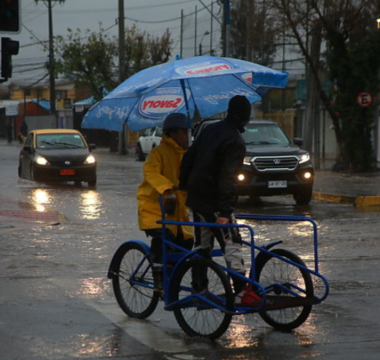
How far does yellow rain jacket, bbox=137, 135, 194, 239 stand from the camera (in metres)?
7.19

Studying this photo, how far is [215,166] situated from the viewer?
6.82 metres

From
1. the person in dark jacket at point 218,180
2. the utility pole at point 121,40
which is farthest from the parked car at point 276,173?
the utility pole at point 121,40

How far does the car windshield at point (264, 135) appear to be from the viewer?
19141 millimetres

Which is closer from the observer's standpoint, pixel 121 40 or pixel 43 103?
pixel 121 40

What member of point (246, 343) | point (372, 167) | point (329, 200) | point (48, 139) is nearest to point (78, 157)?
point (48, 139)

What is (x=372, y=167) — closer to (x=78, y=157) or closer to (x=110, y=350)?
(x=78, y=157)

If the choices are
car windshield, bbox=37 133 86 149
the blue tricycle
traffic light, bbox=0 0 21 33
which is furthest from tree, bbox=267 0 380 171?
the blue tricycle

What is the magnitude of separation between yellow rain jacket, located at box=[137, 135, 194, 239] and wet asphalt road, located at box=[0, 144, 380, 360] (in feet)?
2.79

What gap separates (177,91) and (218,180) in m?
5.90

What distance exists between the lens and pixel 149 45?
188 feet

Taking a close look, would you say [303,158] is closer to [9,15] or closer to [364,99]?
[9,15]

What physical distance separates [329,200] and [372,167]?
8.36 meters

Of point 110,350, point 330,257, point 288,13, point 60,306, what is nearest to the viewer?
point 110,350

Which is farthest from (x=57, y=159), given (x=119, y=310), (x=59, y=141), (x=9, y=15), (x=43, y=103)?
(x=43, y=103)
